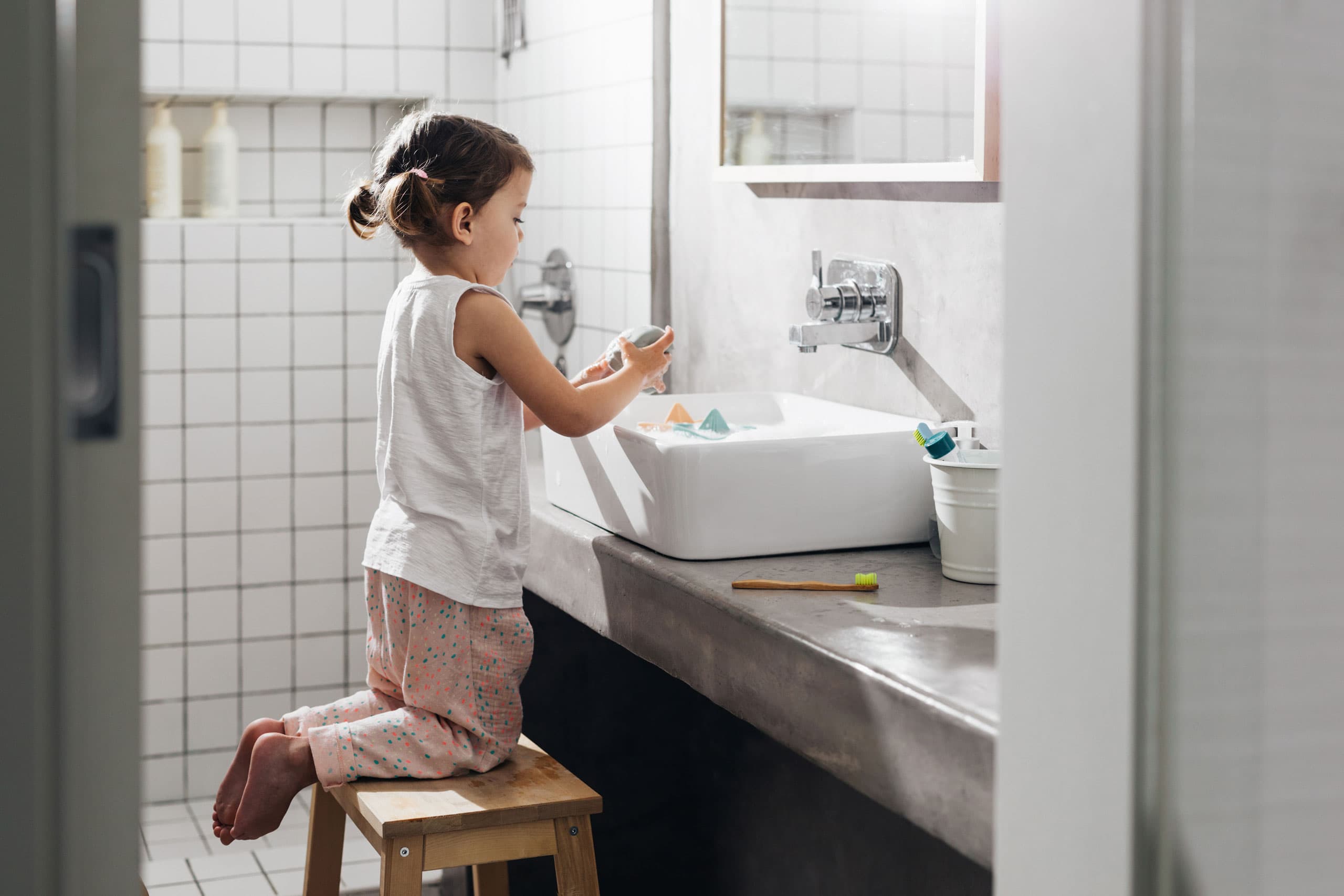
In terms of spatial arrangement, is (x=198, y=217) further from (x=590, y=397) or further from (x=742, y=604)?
(x=742, y=604)

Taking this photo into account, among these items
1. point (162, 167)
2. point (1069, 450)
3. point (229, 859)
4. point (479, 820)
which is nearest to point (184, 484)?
point (162, 167)

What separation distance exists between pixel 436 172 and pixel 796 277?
654mm

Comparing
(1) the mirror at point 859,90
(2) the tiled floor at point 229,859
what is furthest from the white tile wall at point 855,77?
(2) the tiled floor at point 229,859

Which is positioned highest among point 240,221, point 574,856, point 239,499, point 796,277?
point 240,221

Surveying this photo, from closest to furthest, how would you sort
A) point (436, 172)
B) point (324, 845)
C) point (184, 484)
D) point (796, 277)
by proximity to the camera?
point (436, 172), point (324, 845), point (796, 277), point (184, 484)

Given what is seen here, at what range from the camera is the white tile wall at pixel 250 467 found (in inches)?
133

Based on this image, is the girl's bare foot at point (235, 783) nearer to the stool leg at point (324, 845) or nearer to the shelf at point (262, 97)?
the stool leg at point (324, 845)

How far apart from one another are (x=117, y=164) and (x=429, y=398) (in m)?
0.93

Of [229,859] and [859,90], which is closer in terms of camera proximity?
[859,90]

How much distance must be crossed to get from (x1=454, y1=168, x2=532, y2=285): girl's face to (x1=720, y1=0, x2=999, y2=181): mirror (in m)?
0.47

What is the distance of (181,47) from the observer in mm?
3252

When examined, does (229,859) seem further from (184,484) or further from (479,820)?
(479,820)

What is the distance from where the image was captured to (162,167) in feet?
10.8

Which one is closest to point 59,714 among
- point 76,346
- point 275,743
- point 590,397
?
point 76,346
